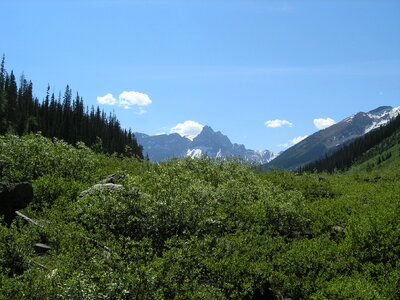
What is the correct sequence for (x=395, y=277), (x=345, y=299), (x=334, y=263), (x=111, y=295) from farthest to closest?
(x=334, y=263), (x=395, y=277), (x=345, y=299), (x=111, y=295)

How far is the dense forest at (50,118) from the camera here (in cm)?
10920

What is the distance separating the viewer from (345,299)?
34.3 ft

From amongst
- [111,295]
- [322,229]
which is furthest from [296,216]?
[111,295]

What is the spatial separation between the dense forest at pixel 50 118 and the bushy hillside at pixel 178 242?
8346cm

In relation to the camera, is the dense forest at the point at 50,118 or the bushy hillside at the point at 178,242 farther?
the dense forest at the point at 50,118

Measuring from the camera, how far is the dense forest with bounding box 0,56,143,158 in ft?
358

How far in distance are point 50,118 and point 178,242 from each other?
12727cm

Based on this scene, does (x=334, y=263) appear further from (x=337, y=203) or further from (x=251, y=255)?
(x=337, y=203)

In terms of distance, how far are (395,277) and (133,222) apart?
10.5 meters

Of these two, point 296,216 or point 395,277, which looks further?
point 296,216

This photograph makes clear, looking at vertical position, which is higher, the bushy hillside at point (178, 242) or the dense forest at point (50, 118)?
the dense forest at point (50, 118)

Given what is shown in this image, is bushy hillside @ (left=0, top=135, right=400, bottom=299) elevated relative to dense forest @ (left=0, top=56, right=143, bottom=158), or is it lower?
lower

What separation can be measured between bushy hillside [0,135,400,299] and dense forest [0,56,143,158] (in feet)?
274

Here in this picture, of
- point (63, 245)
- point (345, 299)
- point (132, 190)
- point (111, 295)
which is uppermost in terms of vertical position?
point (132, 190)
